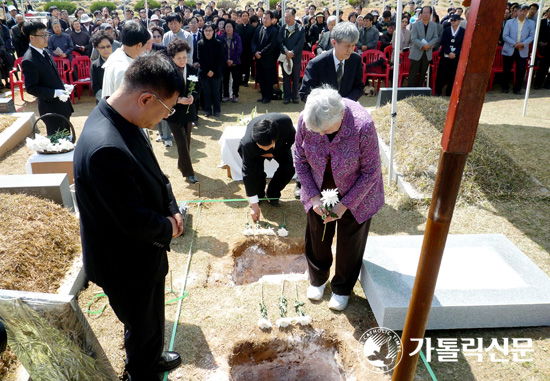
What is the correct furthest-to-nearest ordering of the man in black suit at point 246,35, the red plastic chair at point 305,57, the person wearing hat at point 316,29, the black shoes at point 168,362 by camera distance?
the person wearing hat at point 316,29 < the man in black suit at point 246,35 < the red plastic chair at point 305,57 < the black shoes at point 168,362

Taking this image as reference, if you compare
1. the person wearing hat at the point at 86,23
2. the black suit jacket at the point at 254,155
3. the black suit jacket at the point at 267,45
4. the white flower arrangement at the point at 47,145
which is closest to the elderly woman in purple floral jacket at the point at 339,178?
the black suit jacket at the point at 254,155

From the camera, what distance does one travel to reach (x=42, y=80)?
5.54 m

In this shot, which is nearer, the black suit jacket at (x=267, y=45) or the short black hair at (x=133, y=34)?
the short black hair at (x=133, y=34)

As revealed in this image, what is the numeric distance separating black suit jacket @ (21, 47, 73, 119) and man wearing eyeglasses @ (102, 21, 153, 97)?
56.5 inches

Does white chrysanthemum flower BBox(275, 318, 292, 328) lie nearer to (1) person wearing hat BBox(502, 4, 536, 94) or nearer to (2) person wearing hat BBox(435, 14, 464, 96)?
(2) person wearing hat BBox(435, 14, 464, 96)

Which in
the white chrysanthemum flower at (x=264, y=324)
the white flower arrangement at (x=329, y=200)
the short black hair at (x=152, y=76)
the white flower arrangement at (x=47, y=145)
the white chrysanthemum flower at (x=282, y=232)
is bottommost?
the white chrysanthemum flower at (x=264, y=324)

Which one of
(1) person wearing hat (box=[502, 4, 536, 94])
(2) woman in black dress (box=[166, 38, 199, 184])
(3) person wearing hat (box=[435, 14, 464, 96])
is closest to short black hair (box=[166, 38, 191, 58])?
(2) woman in black dress (box=[166, 38, 199, 184])

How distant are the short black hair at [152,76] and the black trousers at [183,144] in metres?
3.65

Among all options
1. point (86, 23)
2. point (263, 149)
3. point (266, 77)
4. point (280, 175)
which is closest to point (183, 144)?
point (280, 175)

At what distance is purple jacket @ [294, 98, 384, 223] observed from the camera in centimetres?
306

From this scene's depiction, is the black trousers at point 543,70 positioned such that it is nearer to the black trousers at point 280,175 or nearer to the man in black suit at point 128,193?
the black trousers at point 280,175

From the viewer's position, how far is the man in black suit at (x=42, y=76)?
5.29 metres

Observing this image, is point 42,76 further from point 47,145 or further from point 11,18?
point 11,18

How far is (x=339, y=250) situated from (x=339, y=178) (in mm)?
646
